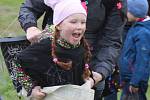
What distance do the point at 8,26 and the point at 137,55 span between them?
15.0 feet

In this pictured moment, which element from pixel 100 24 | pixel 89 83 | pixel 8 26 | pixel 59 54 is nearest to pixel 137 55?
pixel 100 24

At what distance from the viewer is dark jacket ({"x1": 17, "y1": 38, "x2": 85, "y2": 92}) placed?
9.81 feet

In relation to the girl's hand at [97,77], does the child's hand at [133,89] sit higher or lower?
lower

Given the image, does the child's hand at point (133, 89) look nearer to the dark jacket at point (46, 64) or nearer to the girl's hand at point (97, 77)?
the girl's hand at point (97, 77)

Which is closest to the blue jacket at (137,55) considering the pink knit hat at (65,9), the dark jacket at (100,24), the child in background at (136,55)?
the child in background at (136,55)

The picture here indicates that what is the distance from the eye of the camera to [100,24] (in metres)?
3.28

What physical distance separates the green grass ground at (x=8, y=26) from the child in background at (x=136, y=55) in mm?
1214

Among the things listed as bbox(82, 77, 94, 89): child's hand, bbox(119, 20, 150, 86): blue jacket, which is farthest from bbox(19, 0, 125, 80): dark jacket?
bbox(119, 20, 150, 86): blue jacket

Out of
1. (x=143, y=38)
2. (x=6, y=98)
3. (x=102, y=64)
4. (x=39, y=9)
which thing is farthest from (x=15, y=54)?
(x=6, y=98)

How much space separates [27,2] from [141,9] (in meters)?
1.61

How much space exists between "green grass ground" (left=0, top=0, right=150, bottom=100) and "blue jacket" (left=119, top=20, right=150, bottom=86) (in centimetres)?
130

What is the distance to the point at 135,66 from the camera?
4.59 meters

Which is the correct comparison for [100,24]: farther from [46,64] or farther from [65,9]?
[46,64]

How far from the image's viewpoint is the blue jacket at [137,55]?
4.50 meters
